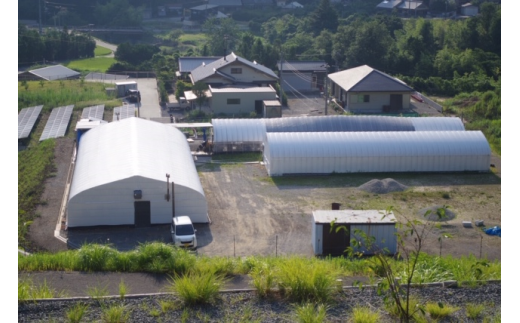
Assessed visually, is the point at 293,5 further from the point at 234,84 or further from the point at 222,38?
the point at 234,84

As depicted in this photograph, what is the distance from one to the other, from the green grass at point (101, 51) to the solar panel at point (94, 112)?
660 inches

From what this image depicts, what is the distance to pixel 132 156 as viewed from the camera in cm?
1424

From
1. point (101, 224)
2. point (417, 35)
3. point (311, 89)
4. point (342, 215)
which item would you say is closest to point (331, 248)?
point (342, 215)

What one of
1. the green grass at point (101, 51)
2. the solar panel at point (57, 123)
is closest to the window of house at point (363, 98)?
the solar panel at point (57, 123)

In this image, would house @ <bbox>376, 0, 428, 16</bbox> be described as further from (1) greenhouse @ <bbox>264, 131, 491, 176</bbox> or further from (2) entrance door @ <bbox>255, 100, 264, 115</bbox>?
(1) greenhouse @ <bbox>264, 131, 491, 176</bbox>

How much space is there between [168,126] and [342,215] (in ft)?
22.8

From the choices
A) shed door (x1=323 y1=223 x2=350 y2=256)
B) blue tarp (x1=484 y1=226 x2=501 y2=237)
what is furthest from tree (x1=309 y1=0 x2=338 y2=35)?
shed door (x1=323 y1=223 x2=350 y2=256)

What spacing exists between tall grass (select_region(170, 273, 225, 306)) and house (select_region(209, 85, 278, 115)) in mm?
15672

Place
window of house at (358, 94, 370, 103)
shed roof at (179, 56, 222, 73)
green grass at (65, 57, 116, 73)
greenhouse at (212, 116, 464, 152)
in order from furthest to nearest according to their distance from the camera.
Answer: green grass at (65, 57, 116, 73) < shed roof at (179, 56, 222, 73) < window of house at (358, 94, 370, 103) < greenhouse at (212, 116, 464, 152)

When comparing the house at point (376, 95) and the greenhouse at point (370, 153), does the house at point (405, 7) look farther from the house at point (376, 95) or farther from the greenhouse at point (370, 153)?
the greenhouse at point (370, 153)

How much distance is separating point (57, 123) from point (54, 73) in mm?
9908

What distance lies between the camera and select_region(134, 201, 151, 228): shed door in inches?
517

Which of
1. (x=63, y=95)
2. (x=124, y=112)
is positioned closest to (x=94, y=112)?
(x=124, y=112)

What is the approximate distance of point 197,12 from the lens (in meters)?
52.5
